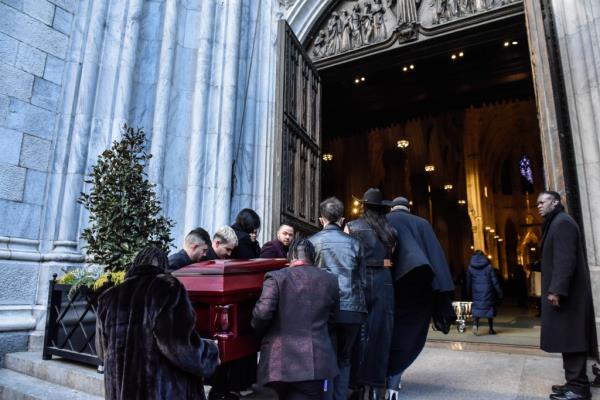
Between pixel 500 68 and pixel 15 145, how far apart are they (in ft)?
31.6

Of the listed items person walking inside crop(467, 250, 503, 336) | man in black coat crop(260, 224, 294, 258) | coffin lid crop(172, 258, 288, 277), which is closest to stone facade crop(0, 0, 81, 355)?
man in black coat crop(260, 224, 294, 258)

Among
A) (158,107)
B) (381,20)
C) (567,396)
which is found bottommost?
(567,396)

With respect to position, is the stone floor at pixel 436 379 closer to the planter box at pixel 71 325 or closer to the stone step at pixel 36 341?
the planter box at pixel 71 325

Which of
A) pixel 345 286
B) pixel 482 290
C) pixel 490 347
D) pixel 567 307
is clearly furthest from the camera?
pixel 482 290

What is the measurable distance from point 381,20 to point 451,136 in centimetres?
1759

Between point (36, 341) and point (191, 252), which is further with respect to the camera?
point (36, 341)

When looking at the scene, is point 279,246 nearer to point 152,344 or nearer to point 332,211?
point 332,211

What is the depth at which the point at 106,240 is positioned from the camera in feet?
13.0

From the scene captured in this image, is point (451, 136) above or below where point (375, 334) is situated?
above

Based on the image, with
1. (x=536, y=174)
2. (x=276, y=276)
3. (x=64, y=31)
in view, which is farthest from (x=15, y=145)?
(x=536, y=174)

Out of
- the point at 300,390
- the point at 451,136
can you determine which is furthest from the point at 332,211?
the point at 451,136

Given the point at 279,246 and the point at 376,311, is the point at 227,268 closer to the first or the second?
the point at 376,311

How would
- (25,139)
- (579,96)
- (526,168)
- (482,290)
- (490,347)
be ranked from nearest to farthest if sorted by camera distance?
1. (579,96)
2. (25,139)
3. (490,347)
4. (482,290)
5. (526,168)

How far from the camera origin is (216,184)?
20.7ft
